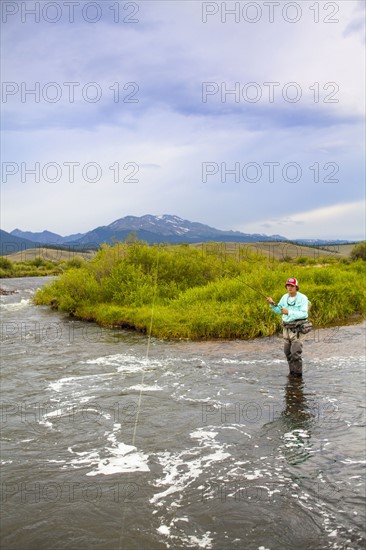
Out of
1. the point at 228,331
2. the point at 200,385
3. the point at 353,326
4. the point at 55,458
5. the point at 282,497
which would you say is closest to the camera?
the point at 282,497

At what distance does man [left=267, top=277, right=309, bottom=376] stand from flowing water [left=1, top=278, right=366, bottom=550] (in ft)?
1.74

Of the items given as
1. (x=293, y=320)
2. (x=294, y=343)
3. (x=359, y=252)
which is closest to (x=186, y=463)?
(x=294, y=343)

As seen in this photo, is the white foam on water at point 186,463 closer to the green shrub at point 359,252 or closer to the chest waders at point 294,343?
the chest waders at point 294,343

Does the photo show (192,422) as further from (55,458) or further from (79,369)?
(79,369)

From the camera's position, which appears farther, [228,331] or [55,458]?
[228,331]

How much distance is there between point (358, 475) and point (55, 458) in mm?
4520

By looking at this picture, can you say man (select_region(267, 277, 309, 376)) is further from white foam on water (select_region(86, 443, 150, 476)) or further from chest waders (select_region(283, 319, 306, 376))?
white foam on water (select_region(86, 443, 150, 476))

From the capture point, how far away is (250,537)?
5340mm

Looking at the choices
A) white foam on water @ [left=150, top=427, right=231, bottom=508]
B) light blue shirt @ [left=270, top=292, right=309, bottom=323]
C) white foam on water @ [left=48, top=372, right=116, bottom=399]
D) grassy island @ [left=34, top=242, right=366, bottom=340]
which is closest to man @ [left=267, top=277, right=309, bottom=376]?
light blue shirt @ [left=270, top=292, right=309, bottom=323]

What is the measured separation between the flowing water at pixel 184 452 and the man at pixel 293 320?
530mm

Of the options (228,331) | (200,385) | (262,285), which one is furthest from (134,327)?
(200,385)

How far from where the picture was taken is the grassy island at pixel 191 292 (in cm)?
1773

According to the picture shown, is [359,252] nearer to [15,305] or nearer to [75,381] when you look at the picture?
[15,305]

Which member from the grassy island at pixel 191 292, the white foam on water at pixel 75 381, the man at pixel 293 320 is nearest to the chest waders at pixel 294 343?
the man at pixel 293 320
